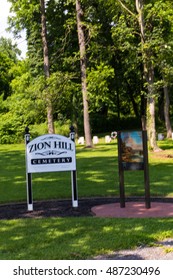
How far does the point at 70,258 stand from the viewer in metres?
5.34

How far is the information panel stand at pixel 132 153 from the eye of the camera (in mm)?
9016

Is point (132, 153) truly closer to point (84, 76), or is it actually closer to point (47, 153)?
point (47, 153)

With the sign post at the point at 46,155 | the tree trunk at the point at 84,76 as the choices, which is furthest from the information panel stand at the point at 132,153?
the tree trunk at the point at 84,76

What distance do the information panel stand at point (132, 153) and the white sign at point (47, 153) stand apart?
3.69 feet

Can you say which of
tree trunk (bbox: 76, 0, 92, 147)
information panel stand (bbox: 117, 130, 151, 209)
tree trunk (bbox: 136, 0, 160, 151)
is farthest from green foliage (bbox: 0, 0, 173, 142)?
information panel stand (bbox: 117, 130, 151, 209)

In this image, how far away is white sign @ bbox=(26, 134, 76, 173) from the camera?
933 cm

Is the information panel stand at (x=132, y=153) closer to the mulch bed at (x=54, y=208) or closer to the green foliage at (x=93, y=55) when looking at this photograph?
the mulch bed at (x=54, y=208)

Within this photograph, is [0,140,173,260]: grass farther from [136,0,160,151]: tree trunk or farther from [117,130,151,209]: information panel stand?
[136,0,160,151]: tree trunk

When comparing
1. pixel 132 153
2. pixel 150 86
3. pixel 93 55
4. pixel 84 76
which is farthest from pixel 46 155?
pixel 93 55

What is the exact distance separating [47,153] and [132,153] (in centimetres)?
183

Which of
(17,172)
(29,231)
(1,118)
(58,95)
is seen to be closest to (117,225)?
(29,231)

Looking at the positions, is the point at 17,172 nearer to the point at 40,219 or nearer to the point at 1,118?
the point at 40,219

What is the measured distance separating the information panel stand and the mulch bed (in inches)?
35.8
